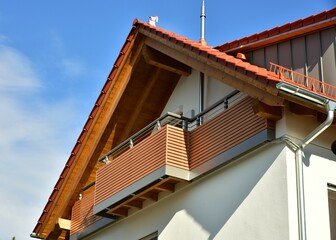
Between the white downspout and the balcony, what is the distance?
0.60 meters

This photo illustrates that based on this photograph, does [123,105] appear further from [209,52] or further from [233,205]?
[233,205]

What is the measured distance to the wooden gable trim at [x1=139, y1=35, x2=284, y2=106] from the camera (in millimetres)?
12266

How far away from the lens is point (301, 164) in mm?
12453

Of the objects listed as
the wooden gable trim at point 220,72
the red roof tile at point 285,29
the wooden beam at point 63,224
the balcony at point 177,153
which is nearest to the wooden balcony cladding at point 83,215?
the wooden beam at point 63,224

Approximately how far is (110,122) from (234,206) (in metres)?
6.01

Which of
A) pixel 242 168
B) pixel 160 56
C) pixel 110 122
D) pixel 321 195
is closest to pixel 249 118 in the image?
pixel 242 168

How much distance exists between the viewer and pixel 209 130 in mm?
14414

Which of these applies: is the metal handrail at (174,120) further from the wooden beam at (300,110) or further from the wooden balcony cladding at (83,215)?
the wooden beam at (300,110)

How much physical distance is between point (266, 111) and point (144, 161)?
3428 millimetres

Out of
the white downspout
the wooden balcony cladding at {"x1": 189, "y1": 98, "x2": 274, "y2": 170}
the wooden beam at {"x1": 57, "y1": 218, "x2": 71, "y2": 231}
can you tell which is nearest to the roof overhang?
the wooden beam at {"x1": 57, "y1": 218, "x2": 71, "y2": 231}

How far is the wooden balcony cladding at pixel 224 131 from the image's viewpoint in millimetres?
13273

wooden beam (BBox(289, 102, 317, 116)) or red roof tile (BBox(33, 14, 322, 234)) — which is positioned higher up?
red roof tile (BBox(33, 14, 322, 234))

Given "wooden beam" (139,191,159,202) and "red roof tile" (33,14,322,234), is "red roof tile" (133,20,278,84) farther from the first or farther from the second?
"wooden beam" (139,191,159,202)

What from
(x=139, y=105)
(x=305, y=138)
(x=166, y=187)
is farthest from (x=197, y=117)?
(x=139, y=105)
